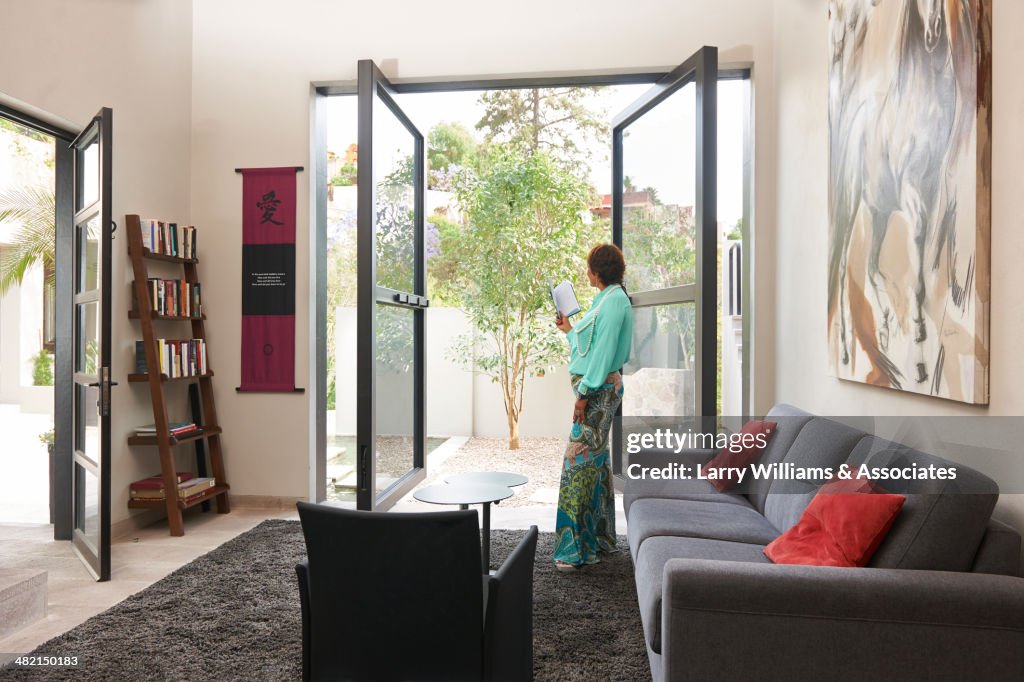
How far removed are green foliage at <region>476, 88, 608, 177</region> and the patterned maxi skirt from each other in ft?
20.8

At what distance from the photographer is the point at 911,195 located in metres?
2.36

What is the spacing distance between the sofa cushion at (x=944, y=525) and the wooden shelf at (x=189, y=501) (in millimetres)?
3744

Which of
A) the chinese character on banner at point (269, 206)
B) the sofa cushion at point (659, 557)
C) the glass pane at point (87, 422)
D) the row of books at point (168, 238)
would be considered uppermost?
the chinese character on banner at point (269, 206)

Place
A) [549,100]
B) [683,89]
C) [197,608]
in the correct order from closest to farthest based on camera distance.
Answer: [197,608], [683,89], [549,100]

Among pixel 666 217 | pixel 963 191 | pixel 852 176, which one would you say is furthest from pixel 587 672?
pixel 666 217

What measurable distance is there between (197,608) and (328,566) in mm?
1629

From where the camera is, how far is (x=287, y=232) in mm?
4645

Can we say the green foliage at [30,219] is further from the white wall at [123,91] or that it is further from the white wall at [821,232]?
the white wall at [821,232]

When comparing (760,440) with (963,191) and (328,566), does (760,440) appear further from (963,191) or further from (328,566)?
(328,566)

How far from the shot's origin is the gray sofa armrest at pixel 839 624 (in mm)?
1628

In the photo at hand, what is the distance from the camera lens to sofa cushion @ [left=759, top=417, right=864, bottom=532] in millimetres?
2485

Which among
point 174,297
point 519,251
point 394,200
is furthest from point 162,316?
Result: point 519,251

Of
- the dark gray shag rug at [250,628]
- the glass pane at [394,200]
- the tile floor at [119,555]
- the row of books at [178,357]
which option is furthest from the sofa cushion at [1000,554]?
the row of books at [178,357]

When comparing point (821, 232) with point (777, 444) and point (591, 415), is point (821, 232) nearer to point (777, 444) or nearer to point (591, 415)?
point (777, 444)
